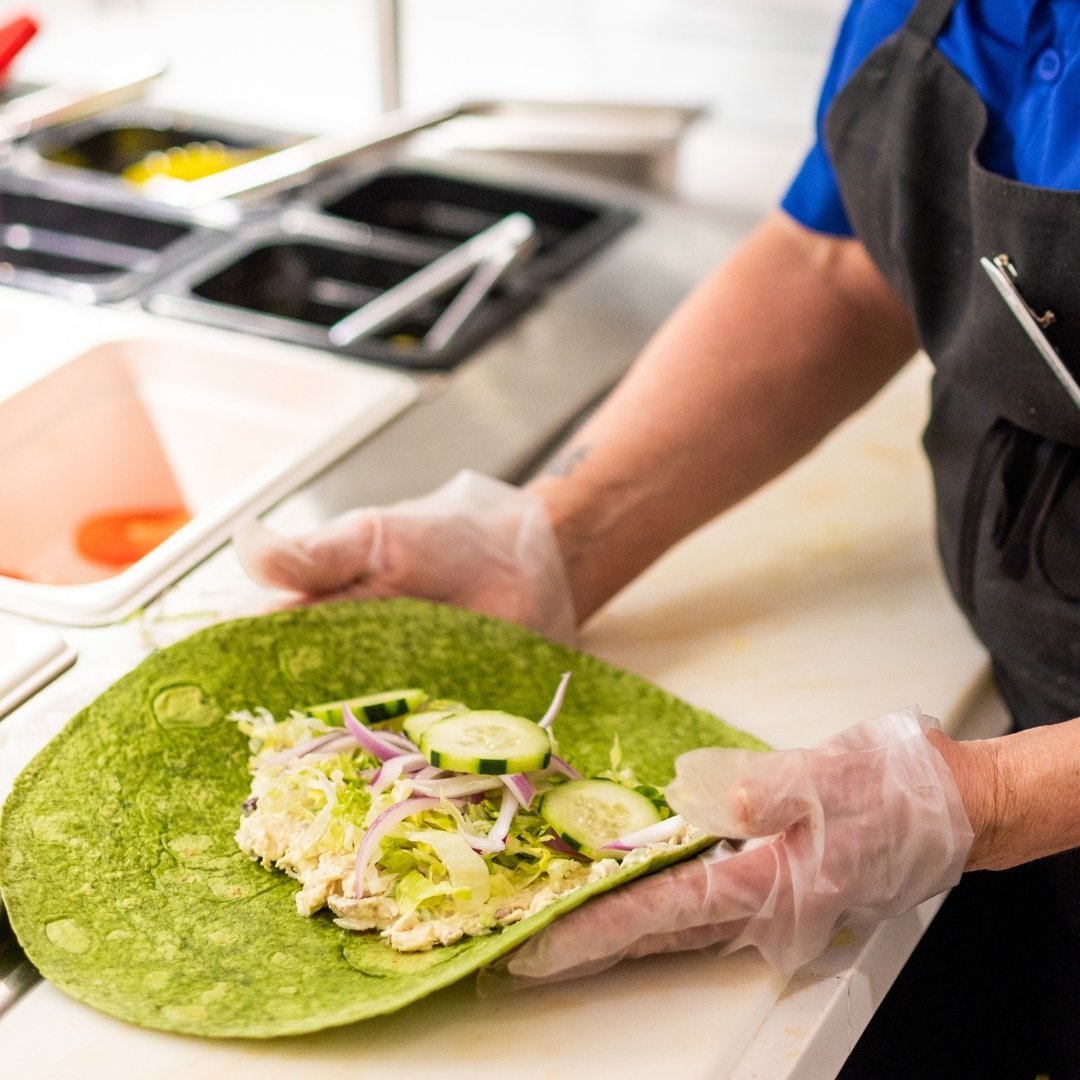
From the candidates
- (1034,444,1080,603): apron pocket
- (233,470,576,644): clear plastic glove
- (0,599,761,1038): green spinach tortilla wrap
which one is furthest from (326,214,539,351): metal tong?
(1034,444,1080,603): apron pocket

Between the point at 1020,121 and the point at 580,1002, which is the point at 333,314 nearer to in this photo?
the point at 1020,121

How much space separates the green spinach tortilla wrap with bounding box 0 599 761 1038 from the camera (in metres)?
0.90

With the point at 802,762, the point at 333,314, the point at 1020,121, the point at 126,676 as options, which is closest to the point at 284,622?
the point at 126,676

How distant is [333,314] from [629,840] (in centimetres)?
127

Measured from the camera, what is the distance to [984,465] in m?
1.23

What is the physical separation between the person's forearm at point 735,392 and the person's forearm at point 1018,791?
0.50 m

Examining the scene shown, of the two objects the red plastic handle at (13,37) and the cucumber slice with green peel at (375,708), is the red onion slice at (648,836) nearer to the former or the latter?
the cucumber slice with green peel at (375,708)

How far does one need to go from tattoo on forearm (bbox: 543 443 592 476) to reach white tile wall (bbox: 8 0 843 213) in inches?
43.2

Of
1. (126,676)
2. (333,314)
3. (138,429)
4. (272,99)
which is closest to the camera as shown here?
(126,676)

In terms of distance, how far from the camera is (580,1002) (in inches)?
36.9

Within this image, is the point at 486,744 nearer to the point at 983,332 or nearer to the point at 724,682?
the point at 724,682

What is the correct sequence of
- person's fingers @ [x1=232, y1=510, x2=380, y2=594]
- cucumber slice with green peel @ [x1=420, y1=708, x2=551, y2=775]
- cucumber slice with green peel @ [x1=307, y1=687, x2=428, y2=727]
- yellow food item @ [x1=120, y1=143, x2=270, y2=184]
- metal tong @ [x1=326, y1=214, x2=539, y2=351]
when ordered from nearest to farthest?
1. cucumber slice with green peel @ [x1=420, y1=708, x2=551, y2=775]
2. cucumber slice with green peel @ [x1=307, y1=687, x2=428, y2=727]
3. person's fingers @ [x1=232, y1=510, x2=380, y2=594]
4. metal tong @ [x1=326, y1=214, x2=539, y2=351]
5. yellow food item @ [x1=120, y1=143, x2=270, y2=184]

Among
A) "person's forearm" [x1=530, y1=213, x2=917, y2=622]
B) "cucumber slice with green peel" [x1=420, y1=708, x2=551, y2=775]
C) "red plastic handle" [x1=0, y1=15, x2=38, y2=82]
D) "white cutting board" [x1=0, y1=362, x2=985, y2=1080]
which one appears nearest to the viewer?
"white cutting board" [x1=0, y1=362, x2=985, y2=1080]

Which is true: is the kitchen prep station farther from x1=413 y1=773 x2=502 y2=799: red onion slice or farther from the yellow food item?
x1=413 y1=773 x2=502 y2=799: red onion slice
